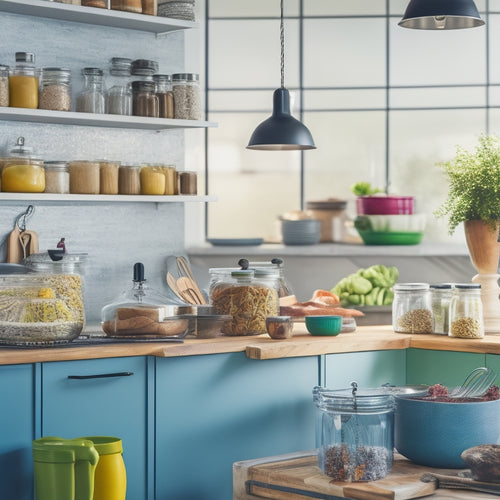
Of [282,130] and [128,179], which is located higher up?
[282,130]

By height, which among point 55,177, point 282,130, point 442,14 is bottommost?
point 55,177

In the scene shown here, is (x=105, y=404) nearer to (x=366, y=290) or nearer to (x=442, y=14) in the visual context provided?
(x=442, y=14)

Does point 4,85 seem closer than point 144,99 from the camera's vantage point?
Yes

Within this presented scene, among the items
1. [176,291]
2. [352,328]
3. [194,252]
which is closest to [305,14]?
[194,252]

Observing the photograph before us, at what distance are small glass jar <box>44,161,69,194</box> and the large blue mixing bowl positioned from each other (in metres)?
2.11

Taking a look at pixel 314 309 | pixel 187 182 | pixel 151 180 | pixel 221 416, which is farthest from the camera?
pixel 187 182

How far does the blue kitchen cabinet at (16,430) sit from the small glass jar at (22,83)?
1472mm

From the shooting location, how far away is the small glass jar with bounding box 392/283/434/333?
3789mm

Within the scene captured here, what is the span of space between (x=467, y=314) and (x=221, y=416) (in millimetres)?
988

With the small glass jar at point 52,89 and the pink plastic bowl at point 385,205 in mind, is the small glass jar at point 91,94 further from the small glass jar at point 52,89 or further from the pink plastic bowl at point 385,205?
the pink plastic bowl at point 385,205

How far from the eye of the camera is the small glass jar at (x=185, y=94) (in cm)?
446

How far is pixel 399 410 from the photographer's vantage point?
2.60 meters

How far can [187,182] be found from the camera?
15.1ft

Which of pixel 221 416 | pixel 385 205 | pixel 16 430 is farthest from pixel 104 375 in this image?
pixel 385 205
